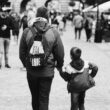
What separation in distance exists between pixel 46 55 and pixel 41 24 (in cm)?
40

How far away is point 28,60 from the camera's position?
6594mm

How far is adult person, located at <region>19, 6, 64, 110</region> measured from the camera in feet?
21.5

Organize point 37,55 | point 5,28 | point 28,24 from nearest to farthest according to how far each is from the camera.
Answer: point 37,55 → point 28,24 → point 5,28

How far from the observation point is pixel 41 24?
6.60 meters

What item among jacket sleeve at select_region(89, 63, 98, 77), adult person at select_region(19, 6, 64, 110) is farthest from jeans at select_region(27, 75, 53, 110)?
jacket sleeve at select_region(89, 63, 98, 77)

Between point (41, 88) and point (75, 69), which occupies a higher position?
point (75, 69)

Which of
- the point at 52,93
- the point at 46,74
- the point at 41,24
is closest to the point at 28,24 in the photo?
the point at 52,93

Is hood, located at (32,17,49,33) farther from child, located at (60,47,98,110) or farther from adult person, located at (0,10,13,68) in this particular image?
adult person, located at (0,10,13,68)

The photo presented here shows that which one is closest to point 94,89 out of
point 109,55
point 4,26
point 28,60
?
point 4,26

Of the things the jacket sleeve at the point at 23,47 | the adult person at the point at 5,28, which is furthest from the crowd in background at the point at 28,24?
the jacket sleeve at the point at 23,47

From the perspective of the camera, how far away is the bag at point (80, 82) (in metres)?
7.15

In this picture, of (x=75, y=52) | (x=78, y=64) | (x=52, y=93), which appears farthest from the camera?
(x=52, y=93)

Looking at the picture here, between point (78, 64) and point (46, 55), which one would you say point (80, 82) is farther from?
point (46, 55)

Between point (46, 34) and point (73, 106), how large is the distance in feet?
3.98
